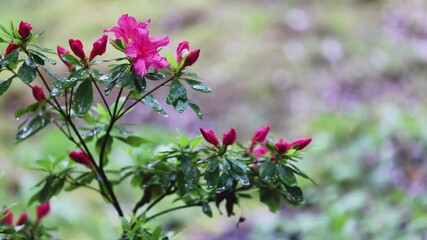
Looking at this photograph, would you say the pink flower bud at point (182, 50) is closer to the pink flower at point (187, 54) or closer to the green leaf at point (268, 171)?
the pink flower at point (187, 54)

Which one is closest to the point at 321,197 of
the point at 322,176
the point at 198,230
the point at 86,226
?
the point at 322,176

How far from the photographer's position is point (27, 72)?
39.2 inches

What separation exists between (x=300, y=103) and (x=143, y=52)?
10.7 feet

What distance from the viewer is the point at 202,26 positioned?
507 centimetres

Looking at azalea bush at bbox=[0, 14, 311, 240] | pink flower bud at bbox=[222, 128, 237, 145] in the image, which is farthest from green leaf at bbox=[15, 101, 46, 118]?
pink flower bud at bbox=[222, 128, 237, 145]

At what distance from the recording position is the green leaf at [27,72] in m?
0.99

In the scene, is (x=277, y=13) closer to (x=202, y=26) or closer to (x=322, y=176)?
(x=202, y=26)

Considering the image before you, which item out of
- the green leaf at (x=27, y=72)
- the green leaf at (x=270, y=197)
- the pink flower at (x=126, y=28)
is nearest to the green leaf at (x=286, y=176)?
the green leaf at (x=270, y=197)

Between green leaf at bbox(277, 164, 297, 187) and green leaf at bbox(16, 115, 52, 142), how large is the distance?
46cm

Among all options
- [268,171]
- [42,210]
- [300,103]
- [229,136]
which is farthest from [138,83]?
[300,103]

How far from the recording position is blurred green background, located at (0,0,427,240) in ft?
9.36

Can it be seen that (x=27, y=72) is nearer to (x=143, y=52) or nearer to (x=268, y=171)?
(x=143, y=52)

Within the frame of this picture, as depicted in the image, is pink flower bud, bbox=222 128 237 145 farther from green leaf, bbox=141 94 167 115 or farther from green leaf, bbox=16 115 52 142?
green leaf, bbox=16 115 52 142

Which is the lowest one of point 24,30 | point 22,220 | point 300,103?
point 22,220
